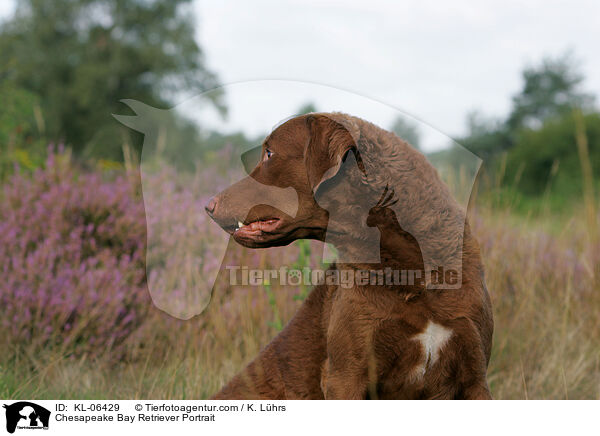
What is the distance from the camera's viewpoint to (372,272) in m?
1.91

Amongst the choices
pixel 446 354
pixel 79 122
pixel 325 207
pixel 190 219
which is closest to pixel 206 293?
pixel 190 219

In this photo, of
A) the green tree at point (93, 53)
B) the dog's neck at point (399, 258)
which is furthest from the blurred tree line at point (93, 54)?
the dog's neck at point (399, 258)

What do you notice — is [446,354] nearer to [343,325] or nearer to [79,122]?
[343,325]

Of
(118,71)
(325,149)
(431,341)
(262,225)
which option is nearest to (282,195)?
(262,225)

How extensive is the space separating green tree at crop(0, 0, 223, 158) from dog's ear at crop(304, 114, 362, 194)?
16522mm

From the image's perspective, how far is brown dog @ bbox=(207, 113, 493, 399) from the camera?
1.83 meters

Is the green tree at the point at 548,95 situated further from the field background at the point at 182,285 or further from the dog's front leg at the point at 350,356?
the dog's front leg at the point at 350,356

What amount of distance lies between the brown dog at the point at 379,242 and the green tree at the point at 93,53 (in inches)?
647

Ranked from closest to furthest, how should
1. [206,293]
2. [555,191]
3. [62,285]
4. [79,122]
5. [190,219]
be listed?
[206,293] → [62,285] → [190,219] → [555,191] → [79,122]

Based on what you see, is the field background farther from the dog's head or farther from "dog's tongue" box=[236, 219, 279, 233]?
"dog's tongue" box=[236, 219, 279, 233]

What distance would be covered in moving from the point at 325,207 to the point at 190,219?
1.98 m
